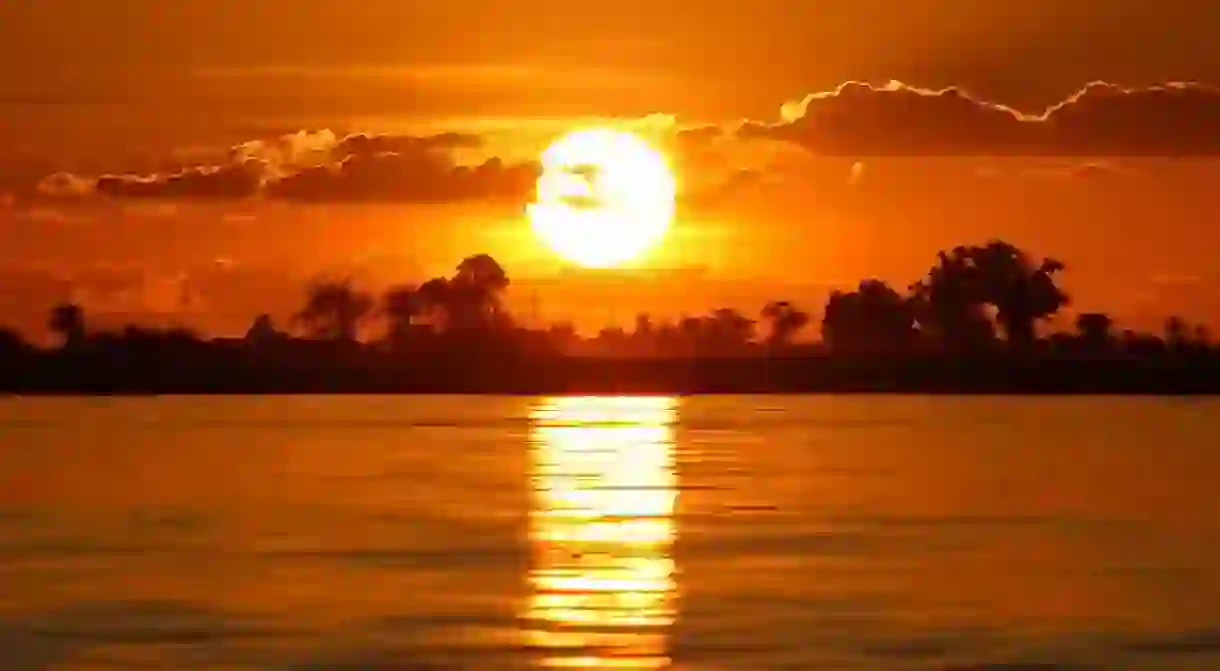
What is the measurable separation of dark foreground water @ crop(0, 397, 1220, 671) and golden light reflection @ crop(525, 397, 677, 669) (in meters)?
0.11

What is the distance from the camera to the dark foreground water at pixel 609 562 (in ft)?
103

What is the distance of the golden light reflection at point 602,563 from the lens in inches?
1233

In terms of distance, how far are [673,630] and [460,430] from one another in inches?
4205

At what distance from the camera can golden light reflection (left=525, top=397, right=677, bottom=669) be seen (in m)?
31.3

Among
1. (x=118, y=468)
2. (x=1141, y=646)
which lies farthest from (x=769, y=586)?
(x=118, y=468)

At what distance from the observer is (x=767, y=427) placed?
14375 cm

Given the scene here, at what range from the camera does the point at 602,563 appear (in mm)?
42969

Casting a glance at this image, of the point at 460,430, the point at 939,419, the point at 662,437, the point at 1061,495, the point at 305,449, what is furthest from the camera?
the point at 939,419

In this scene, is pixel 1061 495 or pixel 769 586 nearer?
pixel 769 586

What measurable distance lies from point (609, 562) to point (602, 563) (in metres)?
0.40

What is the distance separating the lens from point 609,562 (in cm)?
4334

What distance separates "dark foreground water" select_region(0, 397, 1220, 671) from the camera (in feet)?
103

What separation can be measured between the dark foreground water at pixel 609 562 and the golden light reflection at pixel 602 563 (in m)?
0.11

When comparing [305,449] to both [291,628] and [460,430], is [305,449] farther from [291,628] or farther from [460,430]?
[291,628]
